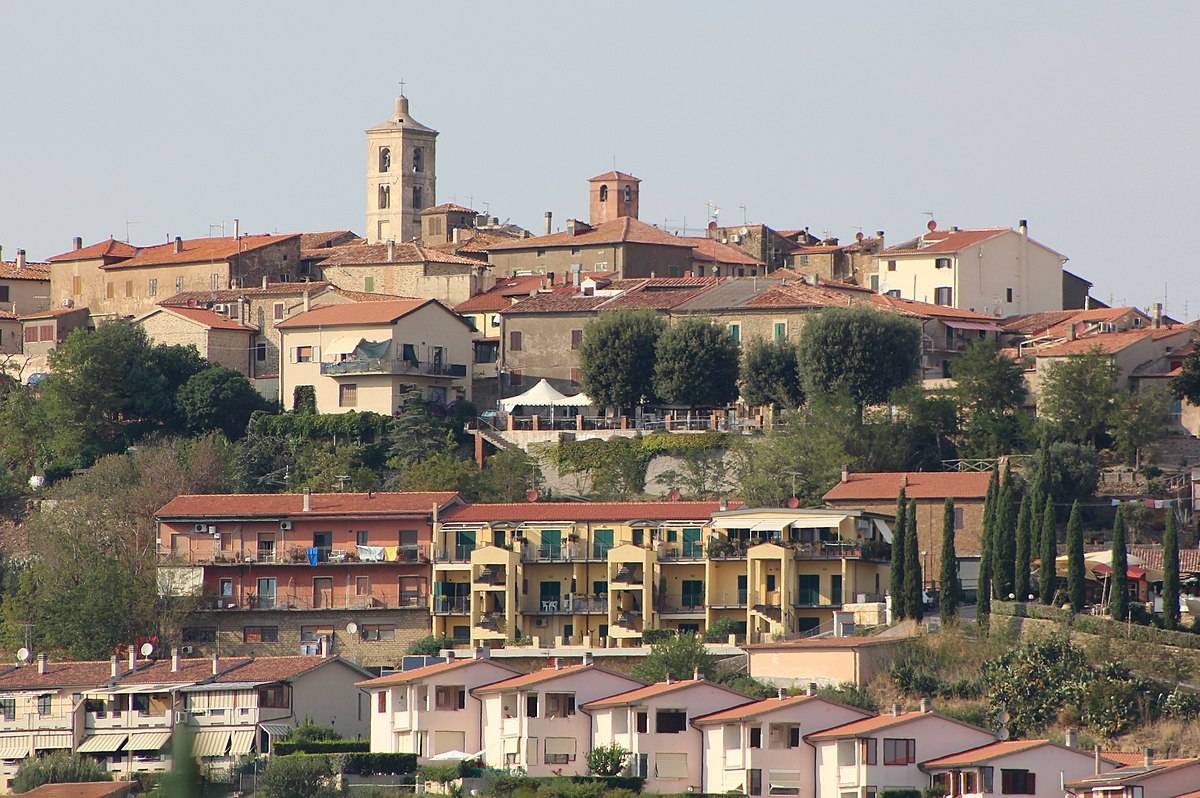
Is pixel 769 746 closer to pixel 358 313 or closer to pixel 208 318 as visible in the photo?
pixel 358 313

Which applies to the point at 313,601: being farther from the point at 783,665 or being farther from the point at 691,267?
the point at 691,267

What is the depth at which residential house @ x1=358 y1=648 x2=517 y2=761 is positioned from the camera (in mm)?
43438

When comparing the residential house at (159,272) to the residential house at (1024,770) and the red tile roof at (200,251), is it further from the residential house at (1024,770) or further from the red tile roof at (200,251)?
the residential house at (1024,770)

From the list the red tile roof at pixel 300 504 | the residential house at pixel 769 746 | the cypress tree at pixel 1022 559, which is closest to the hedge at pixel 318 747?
the residential house at pixel 769 746

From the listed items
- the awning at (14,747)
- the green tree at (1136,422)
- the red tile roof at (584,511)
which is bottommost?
the awning at (14,747)

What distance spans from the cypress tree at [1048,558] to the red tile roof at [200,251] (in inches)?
1777

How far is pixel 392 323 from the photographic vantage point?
6688cm

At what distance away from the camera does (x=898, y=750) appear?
38094mm

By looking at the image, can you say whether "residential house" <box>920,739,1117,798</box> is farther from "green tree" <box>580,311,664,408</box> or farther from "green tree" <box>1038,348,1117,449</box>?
"green tree" <box>580,311,664,408</box>

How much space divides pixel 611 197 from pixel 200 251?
69.8ft

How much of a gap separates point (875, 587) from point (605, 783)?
14.1 metres

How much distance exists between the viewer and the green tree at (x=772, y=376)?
62.8m

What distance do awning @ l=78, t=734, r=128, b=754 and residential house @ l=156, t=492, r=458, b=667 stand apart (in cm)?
774

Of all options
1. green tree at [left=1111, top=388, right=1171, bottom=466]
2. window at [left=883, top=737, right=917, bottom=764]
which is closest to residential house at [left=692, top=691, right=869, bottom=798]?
window at [left=883, top=737, right=917, bottom=764]
